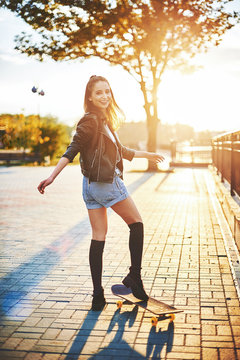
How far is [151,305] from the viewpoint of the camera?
3.97 m

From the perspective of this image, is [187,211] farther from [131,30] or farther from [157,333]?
[131,30]

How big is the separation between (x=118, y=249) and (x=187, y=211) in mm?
3857

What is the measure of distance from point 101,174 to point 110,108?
27.4 inches

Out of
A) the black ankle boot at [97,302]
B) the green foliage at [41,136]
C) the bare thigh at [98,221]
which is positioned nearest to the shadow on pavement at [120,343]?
the black ankle boot at [97,302]

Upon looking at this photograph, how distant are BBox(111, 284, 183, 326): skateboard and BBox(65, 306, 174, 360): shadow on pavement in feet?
0.33

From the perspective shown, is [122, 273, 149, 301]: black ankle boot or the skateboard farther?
[122, 273, 149, 301]: black ankle boot

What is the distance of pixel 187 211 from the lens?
32.9ft

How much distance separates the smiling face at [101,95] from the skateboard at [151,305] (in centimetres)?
169

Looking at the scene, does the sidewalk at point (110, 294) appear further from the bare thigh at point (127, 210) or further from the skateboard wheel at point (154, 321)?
the bare thigh at point (127, 210)

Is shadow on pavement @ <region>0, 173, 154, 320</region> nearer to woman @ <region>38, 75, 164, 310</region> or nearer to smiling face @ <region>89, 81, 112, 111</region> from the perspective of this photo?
woman @ <region>38, 75, 164, 310</region>

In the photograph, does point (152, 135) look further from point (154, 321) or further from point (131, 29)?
point (154, 321)

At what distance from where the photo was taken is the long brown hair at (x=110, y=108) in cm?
406

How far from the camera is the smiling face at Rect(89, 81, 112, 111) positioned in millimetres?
4035

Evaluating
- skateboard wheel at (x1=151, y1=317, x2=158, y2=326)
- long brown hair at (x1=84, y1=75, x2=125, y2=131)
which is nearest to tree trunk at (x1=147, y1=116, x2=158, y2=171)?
long brown hair at (x1=84, y1=75, x2=125, y2=131)
